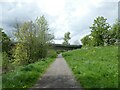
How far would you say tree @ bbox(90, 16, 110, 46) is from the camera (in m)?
80.6

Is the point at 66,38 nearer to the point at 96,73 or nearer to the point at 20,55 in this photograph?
the point at 20,55

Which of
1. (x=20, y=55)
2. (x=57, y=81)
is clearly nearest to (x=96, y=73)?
(x=57, y=81)

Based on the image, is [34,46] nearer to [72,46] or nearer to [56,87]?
[56,87]

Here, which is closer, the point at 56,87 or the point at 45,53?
the point at 56,87

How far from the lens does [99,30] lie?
8056 cm

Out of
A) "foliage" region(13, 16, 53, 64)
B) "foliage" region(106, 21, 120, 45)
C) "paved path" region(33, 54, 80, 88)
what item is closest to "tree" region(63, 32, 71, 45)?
"foliage" region(106, 21, 120, 45)

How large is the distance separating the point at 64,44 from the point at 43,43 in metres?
84.0

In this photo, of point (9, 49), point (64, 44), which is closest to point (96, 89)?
point (9, 49)

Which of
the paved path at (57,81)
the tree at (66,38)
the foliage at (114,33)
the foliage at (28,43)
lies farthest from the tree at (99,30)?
the paved path at (57,81)

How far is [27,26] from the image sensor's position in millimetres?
40469

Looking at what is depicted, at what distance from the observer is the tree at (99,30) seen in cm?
8056

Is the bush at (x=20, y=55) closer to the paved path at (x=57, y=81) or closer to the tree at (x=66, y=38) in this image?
the paved path at (x=57, y=81)

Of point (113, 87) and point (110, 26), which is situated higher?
point (110, 26)

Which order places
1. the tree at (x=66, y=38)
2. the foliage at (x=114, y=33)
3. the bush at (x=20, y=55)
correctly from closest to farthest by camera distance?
the bush at (x=20, y=55)
the foliage at (x=114, y=33)
the tree at (x=66, y=38)
